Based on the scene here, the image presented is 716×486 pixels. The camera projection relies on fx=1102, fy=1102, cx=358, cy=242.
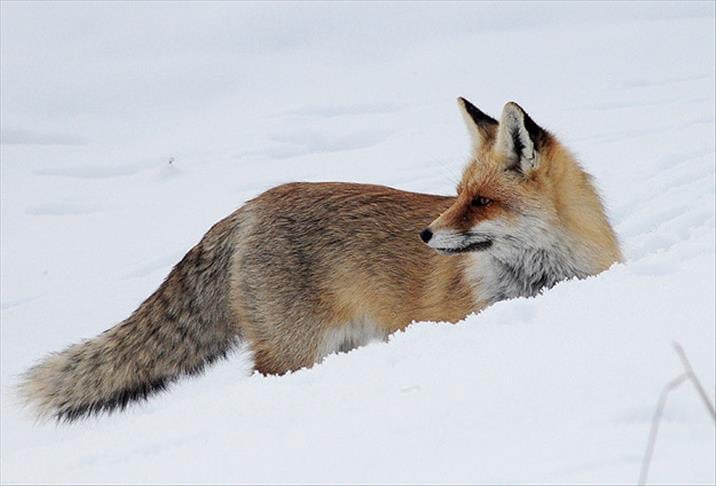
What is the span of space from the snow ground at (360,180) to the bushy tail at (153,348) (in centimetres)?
14

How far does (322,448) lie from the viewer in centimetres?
252

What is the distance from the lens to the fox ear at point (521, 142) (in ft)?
18.4

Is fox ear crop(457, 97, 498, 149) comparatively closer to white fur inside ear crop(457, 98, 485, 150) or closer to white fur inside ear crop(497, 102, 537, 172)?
white fur inside ear crop(457, 98, 485, 150)

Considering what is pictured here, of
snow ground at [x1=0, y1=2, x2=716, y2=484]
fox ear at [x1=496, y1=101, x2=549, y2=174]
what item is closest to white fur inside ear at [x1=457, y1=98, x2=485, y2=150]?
fox ear at [x1=496, y1=101, x2=549, y2=174]

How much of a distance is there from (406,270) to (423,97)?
6202 millimetres

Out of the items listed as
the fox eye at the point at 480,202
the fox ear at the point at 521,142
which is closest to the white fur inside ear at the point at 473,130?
the fox ear at the point at 521,142

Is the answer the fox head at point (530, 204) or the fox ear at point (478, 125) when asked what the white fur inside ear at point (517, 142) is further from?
the fox ear at point (478, 125)

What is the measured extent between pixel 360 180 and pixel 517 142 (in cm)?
379

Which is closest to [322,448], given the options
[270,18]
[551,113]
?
[551,113]

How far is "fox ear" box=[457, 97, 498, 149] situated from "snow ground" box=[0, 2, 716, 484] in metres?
1.35

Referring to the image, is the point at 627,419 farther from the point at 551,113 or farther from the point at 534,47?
the point at 534,47

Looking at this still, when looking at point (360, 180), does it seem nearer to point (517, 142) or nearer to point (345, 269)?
point (345, 269)

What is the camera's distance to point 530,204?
571 cm

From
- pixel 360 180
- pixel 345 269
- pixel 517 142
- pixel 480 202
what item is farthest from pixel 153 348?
pixel 360 180
